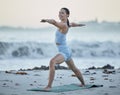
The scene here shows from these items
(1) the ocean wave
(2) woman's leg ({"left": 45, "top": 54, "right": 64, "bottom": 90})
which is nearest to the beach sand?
(2) woman's leg ({"left": 45, "top": 54, "right": 64, "bottom": 90})

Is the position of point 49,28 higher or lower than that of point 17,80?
higher

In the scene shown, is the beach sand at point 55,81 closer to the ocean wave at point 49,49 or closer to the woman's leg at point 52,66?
the woman's leg at point 52,66

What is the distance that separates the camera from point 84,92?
4383mm

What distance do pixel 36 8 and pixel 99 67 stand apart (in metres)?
1.22

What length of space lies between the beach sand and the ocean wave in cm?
58

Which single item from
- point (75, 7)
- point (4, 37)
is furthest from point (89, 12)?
point (4, 37)

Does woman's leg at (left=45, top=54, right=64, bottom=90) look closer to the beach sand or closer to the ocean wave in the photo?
the beach sand

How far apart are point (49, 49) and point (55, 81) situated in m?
1.65

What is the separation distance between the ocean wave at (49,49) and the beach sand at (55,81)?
0.58 meters

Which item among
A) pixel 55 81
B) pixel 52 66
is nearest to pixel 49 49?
pixel 55 81

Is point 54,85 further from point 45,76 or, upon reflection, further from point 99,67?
point 99,67

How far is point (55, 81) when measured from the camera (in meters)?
5.27

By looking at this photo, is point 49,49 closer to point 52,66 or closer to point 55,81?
point 55,81

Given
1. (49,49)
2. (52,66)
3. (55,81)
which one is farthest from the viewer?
(49,49)
